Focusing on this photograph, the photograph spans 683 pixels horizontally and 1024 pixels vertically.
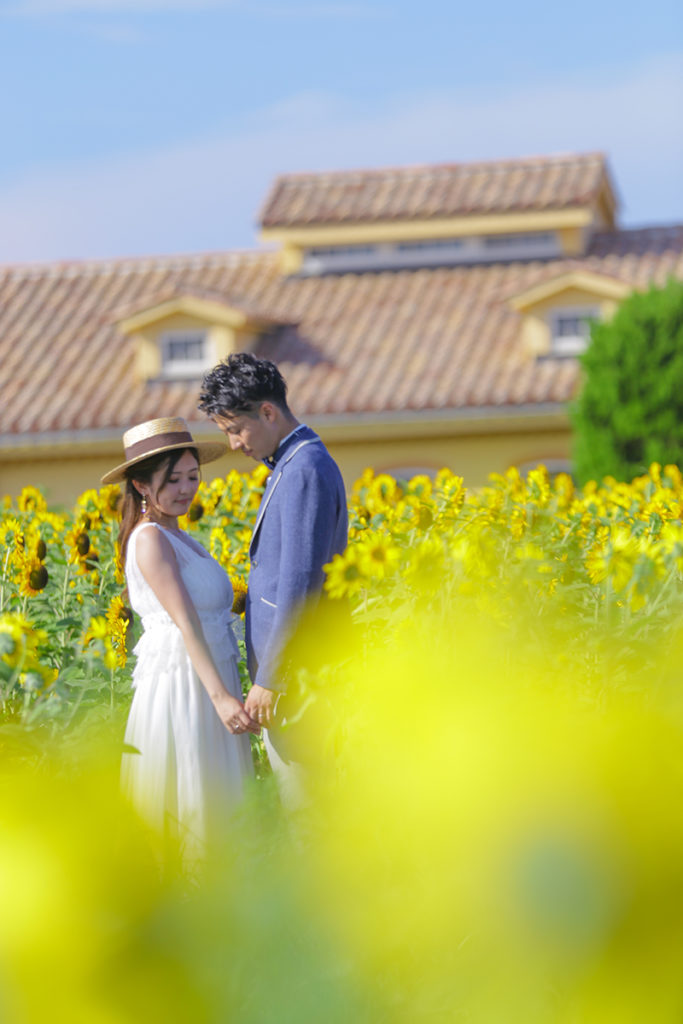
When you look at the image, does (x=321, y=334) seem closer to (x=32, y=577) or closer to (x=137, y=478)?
(x=32, y=577)

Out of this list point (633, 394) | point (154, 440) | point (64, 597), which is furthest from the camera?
point (633, 394)

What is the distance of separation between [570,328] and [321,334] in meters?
3.22

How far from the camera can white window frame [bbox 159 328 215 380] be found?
17.1 metres

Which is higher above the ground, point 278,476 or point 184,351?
point 184,351

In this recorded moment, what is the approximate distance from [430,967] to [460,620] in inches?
49.0

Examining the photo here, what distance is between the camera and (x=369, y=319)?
1755 centimetres

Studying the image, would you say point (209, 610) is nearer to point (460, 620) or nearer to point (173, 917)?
point (460, 620)

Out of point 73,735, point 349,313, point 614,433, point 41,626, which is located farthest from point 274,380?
point 349,313

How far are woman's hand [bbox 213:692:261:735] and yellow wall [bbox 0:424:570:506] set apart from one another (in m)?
12.2

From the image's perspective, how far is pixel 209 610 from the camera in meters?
3.45

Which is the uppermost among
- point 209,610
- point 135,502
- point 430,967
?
point 135,502

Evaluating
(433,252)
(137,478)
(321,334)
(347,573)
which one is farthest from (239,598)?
(433,252)

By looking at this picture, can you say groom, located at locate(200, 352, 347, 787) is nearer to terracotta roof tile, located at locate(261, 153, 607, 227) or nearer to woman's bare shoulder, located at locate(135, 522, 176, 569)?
woman's bare shoulder, located at locate(135, 522, 176, 569)

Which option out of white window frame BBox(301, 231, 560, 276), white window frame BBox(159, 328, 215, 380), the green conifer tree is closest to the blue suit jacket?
the green conifer tree
